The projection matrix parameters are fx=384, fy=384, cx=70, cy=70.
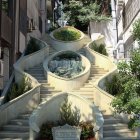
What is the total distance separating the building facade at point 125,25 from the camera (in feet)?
86.3

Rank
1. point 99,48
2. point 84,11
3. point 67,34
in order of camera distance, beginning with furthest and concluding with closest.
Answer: point 84,11, point 67,34, point 99,48

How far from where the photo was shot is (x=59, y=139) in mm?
13773

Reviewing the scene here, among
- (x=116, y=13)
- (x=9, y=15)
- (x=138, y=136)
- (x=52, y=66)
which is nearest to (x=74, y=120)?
(x=138, y=136)

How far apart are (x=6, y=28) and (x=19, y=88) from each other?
5560mm

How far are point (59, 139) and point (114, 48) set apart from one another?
1893 cm

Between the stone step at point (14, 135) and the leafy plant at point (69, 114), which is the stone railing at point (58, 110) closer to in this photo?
the leafy plant at point (69, 114)

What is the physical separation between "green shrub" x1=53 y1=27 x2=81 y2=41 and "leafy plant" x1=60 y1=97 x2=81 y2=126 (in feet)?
44.5

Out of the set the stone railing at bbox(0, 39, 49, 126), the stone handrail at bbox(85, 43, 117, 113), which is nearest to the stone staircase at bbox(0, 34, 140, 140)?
the stone railing at bbox(0, 39, 49, 126)

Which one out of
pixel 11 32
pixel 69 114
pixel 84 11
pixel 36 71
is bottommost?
pixel 84 11

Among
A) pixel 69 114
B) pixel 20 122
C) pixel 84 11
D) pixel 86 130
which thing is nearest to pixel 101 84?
pixel 69 114

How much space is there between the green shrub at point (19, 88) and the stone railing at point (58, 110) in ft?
7.99

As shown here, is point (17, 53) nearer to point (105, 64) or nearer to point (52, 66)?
point (52, 66)

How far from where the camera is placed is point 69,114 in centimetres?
1535

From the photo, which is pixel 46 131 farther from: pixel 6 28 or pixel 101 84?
pixel 6 28
